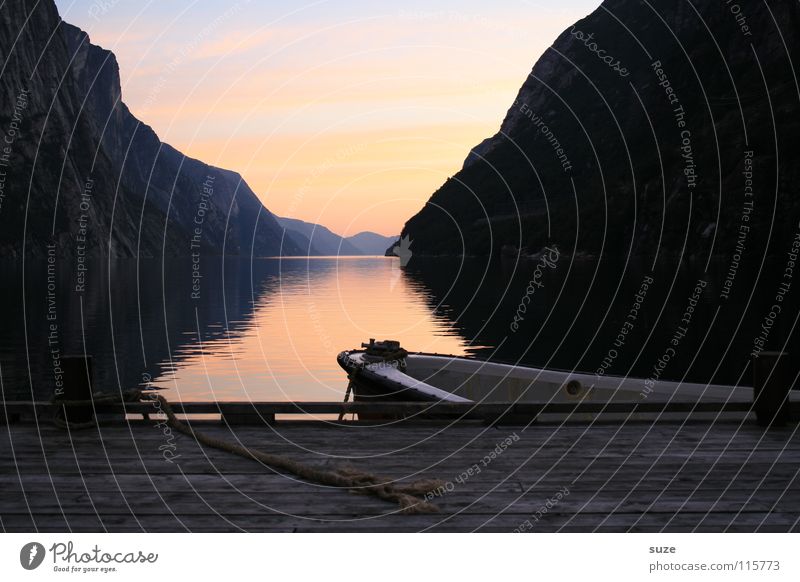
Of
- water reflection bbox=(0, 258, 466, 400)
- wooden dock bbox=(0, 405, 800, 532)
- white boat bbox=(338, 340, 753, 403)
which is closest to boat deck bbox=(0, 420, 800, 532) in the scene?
wooden dock bbox=(0, 405, 800, 532)

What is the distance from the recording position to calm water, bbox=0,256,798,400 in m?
40.9

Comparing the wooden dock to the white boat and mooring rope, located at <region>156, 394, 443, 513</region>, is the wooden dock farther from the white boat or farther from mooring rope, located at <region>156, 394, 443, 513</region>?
the white boat

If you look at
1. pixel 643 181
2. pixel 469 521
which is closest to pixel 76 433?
pixel 469 521

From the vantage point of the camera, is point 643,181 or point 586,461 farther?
point 643,181

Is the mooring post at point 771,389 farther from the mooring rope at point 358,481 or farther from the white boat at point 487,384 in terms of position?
the mooring rope at point 358,481

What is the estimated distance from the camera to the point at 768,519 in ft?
30.6

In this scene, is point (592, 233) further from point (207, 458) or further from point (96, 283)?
→ point (207, 458)

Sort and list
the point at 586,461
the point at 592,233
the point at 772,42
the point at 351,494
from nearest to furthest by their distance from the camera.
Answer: the point at 351,494
the point at 586,461
the point at 772,42
the point at 592,233

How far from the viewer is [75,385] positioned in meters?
13.8

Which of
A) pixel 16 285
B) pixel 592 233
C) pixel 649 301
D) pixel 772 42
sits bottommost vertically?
pixel 16 285

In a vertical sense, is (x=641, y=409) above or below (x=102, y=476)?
above

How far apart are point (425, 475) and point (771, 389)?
21.6 ft

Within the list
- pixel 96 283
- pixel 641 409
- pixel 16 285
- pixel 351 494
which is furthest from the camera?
pixel 96 283

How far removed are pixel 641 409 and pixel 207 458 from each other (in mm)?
7234
